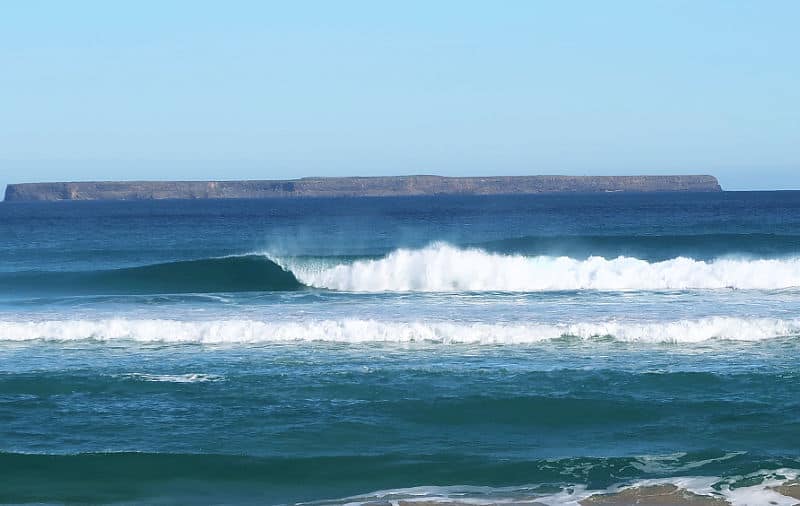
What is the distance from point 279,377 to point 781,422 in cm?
629

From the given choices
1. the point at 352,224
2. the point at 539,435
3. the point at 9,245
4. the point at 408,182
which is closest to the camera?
the point at 539,435

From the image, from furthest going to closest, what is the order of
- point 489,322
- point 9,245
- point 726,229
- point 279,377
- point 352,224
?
point 352,224 → point 726,229 → point 9,245 → point 489,322 → point 279,377

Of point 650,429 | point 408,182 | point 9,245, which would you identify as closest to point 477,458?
point 650,429

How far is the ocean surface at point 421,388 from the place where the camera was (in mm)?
9789

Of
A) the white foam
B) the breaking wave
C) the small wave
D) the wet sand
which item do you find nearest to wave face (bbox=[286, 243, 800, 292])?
the breaking wave

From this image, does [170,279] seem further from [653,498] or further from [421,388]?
[653,498]

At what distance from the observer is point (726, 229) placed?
52500mm

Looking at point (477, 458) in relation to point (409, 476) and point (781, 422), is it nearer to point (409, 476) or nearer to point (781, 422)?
point (409, 476)

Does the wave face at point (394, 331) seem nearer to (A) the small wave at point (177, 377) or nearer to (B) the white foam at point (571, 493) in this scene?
(A) the small wave at point (177, 377)

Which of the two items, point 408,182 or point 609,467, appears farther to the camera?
point 408,182

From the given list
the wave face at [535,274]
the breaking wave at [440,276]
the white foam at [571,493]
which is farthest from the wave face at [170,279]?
the white foam at [571,493]

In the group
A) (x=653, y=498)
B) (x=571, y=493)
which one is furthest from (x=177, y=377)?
(x=653, y=498)

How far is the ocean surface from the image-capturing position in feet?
32.1

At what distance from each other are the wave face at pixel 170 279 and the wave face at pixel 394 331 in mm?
9459
